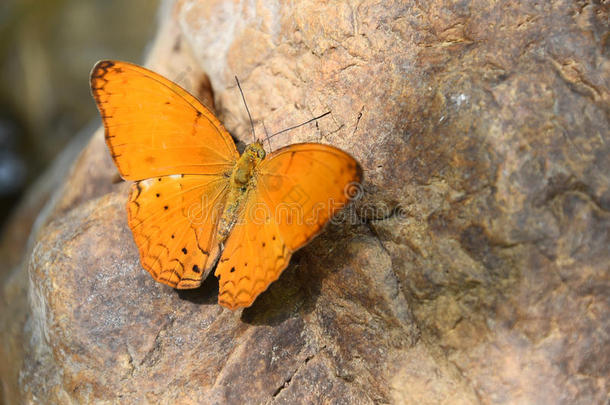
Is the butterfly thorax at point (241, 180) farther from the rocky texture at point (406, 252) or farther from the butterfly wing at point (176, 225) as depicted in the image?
the rocky texture at point (406, 252)

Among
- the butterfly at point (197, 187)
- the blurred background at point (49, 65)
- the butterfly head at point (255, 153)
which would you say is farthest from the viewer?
the blurred background at point (49, 65)

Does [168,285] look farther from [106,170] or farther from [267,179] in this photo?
[106,170]

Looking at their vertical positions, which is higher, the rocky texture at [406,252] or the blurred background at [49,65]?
the rocky texture at [406,252]

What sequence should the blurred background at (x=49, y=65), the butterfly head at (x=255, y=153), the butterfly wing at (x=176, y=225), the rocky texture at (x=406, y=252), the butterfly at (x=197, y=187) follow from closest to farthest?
the rocky texture at (x=406, y=252)
the butterfly at (x=197, y=187)
the butterfly wing at (x=176, y=225)
the butterfly head at (x=255, y=153)
the blurred background at (x=49, y=65)

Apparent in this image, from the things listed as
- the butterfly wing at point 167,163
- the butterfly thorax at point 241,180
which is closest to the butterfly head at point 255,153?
the butterfly thorax at point 241,180

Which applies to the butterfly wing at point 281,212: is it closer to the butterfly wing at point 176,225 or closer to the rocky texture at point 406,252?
the butterfly wing at point 176,225

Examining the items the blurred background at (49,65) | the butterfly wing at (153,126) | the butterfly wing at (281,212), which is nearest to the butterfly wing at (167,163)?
the butterfly wing at (153,126)

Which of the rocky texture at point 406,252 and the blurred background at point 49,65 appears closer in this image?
the rocky texture at point 406,252

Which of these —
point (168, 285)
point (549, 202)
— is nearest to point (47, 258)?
point (168, 285)
